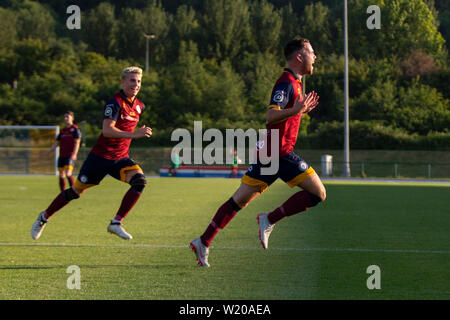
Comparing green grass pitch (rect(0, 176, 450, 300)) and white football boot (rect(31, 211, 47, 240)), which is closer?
green grass pitch (rect(0, 176, 450, 300))

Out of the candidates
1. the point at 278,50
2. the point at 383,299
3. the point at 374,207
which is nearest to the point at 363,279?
the point at 383,299

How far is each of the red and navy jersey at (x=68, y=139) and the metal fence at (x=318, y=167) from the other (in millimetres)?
21197

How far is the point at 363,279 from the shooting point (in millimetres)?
6230

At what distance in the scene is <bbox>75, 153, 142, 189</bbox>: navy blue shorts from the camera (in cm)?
837

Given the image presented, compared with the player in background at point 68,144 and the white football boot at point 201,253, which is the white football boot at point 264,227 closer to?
the white football boot at point 201,253

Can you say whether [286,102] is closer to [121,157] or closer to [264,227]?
[264,227]

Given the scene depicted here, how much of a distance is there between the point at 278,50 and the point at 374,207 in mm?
64262

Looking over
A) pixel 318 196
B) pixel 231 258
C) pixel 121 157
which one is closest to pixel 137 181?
pixel 121 157

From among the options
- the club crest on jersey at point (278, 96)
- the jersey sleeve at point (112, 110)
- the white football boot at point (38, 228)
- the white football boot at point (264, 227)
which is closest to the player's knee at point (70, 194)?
the white football boot at point (38, 228)

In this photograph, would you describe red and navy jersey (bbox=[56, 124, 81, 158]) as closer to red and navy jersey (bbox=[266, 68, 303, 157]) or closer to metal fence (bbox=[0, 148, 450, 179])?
red and navy jersey (bbox=[266, 68, 303, 157])

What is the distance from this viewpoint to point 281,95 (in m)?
6.41

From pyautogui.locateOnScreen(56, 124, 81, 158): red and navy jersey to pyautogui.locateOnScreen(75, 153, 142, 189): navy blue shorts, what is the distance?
837 centimetres

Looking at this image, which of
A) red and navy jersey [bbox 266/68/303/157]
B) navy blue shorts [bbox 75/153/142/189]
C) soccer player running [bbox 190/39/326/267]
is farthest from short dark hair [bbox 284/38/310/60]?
navy blue shorts [bbox 75/153/142/189]

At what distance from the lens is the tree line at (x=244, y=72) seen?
5153 cm
